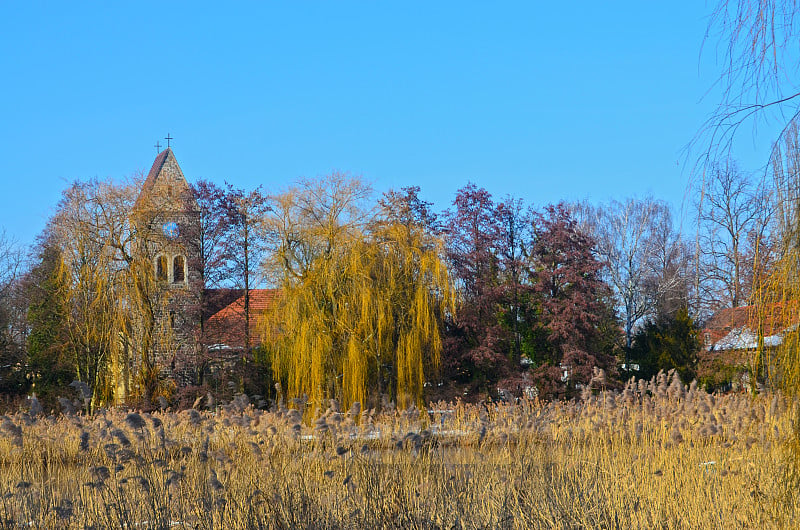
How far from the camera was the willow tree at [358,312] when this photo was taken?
62.3 feet

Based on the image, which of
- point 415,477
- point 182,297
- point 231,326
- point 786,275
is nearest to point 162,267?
point 182,297

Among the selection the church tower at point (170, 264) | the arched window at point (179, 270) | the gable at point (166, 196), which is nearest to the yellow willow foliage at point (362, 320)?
the church tower at point (170, 264)

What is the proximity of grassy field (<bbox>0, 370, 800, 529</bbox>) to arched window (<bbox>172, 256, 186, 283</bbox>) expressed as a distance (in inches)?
688

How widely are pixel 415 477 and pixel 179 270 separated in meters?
22.7

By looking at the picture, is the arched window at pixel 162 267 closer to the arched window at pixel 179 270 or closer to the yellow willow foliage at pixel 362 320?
the arched window at pixel 179 270

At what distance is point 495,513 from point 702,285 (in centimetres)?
2932

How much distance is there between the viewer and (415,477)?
6695 mm

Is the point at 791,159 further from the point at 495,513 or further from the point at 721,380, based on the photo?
the point at 721,380

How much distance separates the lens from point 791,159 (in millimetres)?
3744

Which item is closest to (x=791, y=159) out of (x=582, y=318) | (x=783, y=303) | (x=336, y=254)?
(x=783, y=303)

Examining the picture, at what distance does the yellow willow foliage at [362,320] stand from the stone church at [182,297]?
13.4 feet

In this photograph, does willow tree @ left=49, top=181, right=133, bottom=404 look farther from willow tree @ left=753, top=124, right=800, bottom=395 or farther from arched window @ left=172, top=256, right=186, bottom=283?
willow tree @ left=753, top=124, right=800, bottom=395

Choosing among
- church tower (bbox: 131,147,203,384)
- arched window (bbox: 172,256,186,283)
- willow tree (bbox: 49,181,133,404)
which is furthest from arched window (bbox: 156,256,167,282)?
willow tree (bbox: 49,181,133,404)

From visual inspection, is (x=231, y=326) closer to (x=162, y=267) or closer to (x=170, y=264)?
(x=170, y=264)
